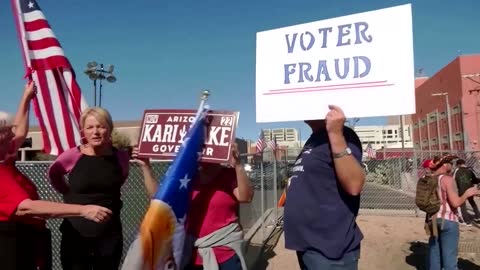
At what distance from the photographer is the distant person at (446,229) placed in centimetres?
581

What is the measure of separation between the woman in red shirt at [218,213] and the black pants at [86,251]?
61cm

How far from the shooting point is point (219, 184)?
309 cm

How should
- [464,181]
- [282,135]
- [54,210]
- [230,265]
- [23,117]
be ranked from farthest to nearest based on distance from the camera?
[282,135]
[464,181]
[23,117]
[230,265]
[54,210]

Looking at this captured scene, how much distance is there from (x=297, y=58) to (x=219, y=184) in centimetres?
99

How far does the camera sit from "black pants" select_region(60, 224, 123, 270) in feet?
10.2

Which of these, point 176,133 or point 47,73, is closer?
point 176,133

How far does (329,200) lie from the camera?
2.61 meters

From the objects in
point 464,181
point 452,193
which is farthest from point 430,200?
point 464,181

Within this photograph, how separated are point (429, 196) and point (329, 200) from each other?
167 inches

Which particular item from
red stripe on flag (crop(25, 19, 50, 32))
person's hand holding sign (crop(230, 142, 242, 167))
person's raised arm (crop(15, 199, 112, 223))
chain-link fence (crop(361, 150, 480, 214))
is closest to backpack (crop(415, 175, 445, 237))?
person's hand holding sign (crop(230, 142, 242, 167))

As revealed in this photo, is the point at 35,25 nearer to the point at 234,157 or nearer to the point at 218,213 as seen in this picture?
the point at 234,157

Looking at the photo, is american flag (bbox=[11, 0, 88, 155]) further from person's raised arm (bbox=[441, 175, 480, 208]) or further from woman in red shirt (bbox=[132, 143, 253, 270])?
person's raised arm (bbox=[441, 175, 480, 208])

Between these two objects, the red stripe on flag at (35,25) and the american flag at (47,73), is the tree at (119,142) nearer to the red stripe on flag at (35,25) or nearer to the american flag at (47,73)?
the american flag at (47,73)

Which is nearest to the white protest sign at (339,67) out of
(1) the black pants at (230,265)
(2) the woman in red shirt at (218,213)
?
(2) the woman in red shirt at (218,213)
